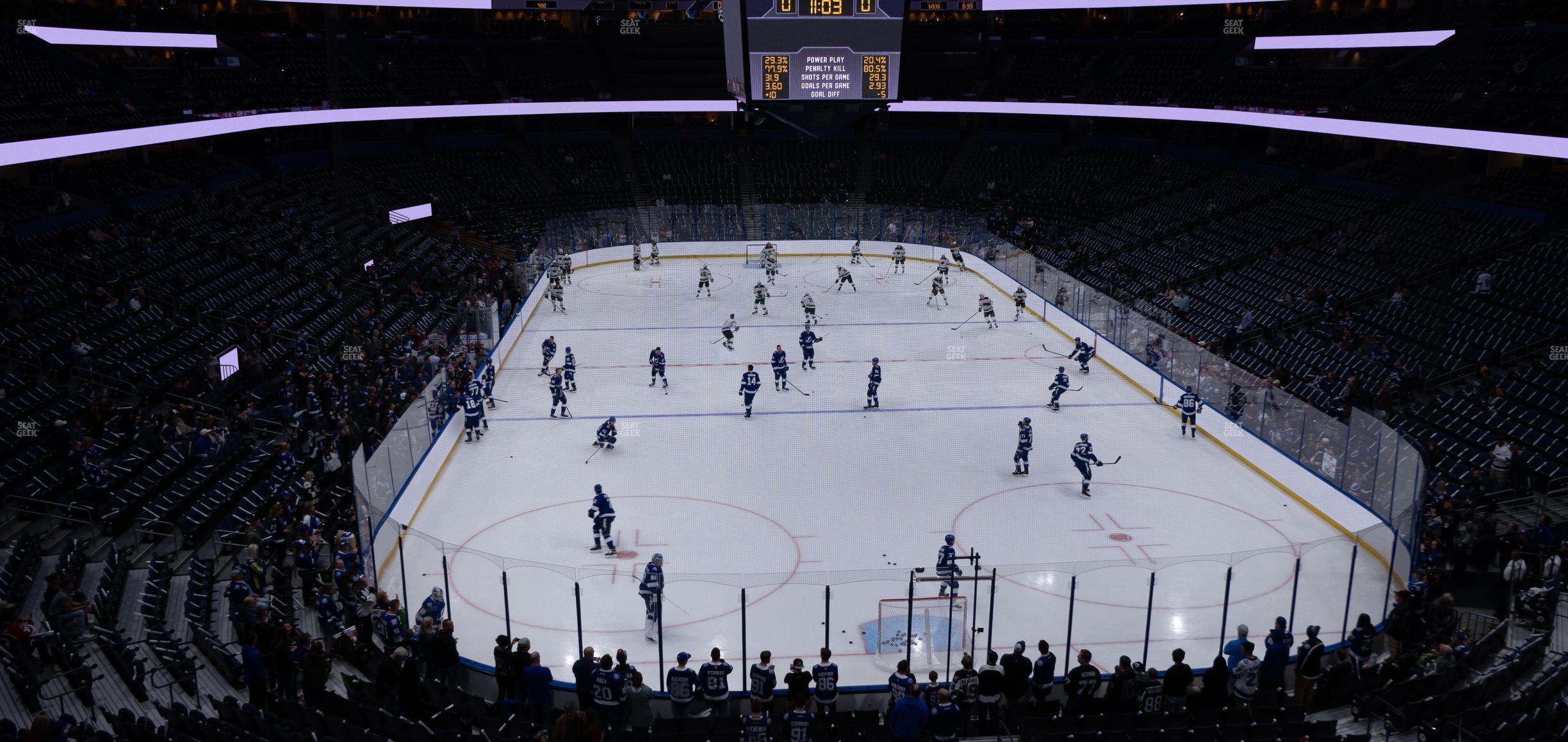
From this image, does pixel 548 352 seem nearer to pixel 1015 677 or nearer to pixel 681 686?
pixel 681 686

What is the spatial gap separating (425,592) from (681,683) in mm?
3811

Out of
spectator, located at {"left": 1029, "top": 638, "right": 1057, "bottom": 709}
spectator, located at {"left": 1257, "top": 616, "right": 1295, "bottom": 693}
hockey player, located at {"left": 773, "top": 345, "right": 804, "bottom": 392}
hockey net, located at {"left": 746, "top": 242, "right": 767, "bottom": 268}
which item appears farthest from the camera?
hockey net, located at {"left": 746, "top": 242, "right": 767, "bottom": 268}

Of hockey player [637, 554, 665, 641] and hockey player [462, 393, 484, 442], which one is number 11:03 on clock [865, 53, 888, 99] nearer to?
hockey player [462, 393, 484, 442]

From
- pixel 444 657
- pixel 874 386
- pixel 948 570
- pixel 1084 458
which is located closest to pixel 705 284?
pixel 874 386

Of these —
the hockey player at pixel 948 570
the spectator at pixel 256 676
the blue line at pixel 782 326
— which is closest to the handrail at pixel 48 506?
the spectator at pixel 256 676

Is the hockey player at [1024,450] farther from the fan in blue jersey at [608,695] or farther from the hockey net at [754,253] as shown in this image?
the hockey net at [754,253]

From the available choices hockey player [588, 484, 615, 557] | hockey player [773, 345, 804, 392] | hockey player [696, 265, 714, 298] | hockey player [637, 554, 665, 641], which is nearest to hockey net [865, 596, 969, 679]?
hockey player [637, 554, 665, 641]

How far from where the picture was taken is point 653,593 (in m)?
10.7

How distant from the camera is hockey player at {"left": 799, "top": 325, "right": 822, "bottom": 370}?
22.2 metres

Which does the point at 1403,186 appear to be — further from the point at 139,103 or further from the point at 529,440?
the point at 139,103

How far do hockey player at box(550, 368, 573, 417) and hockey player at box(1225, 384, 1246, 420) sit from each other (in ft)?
35.7

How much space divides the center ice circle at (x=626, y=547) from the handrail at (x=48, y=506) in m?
4.00

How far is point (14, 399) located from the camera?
14375 millimetres

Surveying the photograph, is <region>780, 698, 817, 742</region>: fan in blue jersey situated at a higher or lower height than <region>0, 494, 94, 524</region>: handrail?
lower
